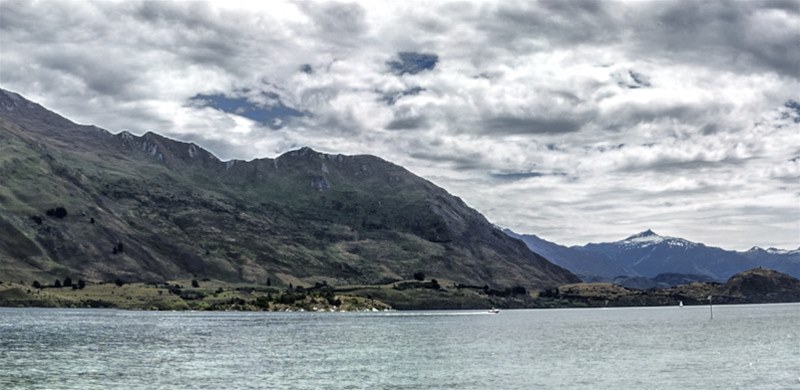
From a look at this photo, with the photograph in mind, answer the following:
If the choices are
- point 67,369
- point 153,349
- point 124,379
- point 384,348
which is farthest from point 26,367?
point 384,348

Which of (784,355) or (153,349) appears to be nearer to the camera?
(784,355)

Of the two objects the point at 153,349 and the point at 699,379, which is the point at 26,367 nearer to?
the point at 153,349

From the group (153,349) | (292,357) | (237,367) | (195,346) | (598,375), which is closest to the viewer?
(598,375)

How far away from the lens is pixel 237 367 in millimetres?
130125

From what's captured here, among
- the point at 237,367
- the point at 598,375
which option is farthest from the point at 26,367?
the point at 598,375

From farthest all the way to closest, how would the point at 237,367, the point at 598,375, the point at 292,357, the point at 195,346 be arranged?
the point at 195,346, the point at 292,357, the point at 237,367, the point at 598,375

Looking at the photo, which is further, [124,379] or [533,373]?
[533,373]

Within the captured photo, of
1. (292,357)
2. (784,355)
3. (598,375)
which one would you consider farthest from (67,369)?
(784,355)

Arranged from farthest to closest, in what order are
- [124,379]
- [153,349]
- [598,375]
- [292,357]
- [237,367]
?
[153,349]
[292,357]
[237,367]
[598,375]
[124,379]

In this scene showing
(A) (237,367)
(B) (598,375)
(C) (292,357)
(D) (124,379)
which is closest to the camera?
(D) (124,379)

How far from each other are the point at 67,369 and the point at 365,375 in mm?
47183

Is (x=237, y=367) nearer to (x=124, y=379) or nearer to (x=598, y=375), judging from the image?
(x=124, y=379)

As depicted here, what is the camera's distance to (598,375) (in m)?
118

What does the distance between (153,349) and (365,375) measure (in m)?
68.3
